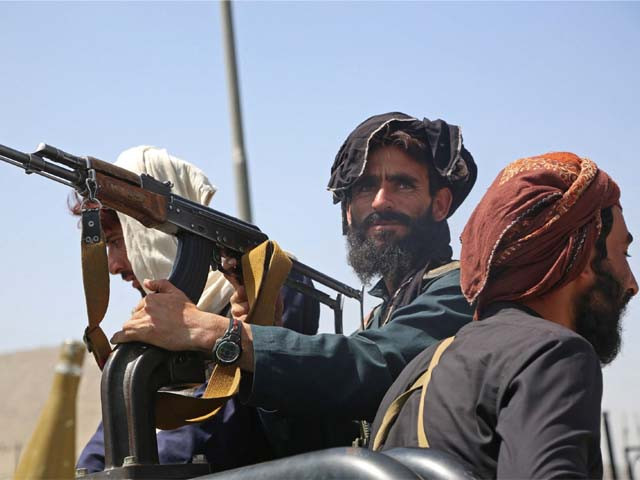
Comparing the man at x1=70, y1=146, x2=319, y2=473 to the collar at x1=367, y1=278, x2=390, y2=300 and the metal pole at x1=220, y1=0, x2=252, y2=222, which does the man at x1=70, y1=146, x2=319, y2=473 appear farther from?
the metal pole at x1=220, y1=0, x2=252, y2=222

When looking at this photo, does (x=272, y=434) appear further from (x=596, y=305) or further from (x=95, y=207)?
(x=596, y=305)

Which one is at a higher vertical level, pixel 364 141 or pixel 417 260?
pixel 364 141

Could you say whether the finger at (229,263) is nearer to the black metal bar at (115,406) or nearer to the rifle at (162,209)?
the rifle at (162,209)

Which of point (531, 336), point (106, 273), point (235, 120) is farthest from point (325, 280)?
point (235, 120)

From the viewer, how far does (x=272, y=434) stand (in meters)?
3.22

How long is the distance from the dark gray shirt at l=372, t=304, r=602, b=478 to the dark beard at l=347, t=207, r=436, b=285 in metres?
1.64

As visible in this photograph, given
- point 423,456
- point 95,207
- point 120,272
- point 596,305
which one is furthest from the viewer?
point 120,272

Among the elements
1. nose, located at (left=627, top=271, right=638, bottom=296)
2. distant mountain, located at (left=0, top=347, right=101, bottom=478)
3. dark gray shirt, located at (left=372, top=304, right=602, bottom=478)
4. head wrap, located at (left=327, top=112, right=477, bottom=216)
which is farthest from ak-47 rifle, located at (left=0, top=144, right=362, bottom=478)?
distant mountain, located at (left=0, top=347, right=101, bottom=478)

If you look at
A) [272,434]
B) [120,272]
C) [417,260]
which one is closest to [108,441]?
[272,434]

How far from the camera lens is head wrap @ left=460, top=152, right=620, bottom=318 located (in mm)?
2246

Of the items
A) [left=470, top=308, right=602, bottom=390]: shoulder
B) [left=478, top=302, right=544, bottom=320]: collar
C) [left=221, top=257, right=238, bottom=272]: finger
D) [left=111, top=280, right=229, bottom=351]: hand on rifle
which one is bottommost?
[left=470, top=308, right=602, bottom=390]: shoulder

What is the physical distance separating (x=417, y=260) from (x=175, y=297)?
117 cm

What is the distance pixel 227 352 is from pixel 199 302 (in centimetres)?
65

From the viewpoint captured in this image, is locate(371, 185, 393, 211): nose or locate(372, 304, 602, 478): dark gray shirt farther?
locate(371, 185, 393, 211): nose
